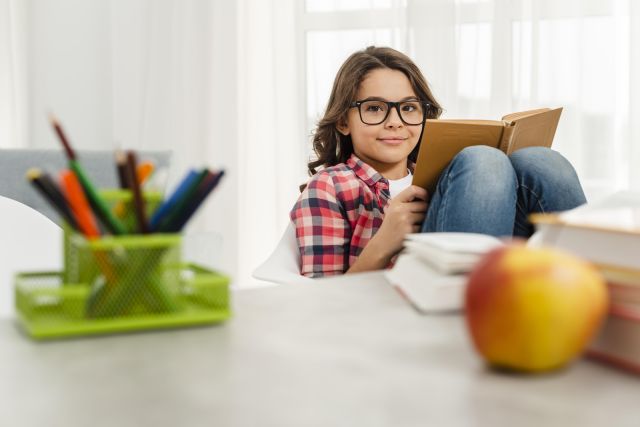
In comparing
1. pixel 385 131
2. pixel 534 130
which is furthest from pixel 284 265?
pixel 534 130

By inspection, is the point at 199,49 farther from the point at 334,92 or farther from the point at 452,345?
the point at 452,345

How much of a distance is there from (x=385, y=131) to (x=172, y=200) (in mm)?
1152

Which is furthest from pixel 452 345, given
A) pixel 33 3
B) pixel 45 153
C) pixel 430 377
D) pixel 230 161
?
pixel 33 3

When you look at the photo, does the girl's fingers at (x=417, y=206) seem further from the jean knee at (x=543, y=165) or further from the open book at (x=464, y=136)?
Answer: the jean knee at (x=543, y=165)

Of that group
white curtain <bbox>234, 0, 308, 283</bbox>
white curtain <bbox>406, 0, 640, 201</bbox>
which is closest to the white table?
white curtain <bbox>406, 0, 640, 201</bbox>

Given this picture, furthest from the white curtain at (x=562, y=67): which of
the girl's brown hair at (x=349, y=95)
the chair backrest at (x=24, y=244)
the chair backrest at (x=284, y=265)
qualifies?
the chair backrest at (x=24, y=244)

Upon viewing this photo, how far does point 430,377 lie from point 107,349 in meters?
0.24

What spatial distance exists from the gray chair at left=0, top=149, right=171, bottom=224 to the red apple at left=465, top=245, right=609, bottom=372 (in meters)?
1.21

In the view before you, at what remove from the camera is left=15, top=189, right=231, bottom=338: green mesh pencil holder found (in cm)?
57

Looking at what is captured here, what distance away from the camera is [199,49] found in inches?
111

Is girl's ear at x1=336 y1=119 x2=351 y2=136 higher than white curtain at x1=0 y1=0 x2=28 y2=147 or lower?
lower

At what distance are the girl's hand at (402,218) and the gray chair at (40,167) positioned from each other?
0.53 metres

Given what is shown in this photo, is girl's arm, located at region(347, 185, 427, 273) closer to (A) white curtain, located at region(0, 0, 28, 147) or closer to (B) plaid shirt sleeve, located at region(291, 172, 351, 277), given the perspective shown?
(B) plaid shirt sleeve, located at region(291, 172, 351, 277)

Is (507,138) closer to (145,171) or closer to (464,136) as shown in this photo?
(464,136)
